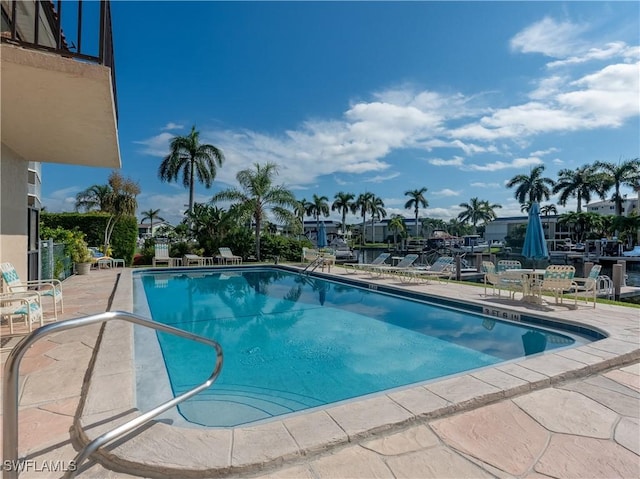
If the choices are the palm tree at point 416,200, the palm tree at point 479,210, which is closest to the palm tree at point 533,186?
the palm tree at point 416,200

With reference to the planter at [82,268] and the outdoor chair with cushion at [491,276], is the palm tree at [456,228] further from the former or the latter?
the planter at [82,268]

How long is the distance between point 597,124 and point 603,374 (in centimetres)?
1652

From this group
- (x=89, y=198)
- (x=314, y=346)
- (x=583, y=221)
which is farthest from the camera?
(x=583, y=221)

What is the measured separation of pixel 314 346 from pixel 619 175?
159 ft

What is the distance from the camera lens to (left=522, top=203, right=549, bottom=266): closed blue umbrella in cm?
1023

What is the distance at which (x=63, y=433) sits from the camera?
253 centimetres

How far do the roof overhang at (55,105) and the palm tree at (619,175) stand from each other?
49.9m

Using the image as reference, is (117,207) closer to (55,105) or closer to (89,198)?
(55,105)

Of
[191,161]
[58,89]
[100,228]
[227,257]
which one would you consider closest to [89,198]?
[191,161]

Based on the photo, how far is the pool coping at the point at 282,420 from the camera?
222cm

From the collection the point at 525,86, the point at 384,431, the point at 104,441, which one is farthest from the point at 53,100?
the point at 525,86

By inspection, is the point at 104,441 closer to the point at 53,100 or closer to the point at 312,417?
the point at 312,417

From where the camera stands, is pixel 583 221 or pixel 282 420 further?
pixel 583 221

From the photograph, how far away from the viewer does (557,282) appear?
758 cm
